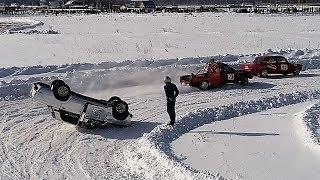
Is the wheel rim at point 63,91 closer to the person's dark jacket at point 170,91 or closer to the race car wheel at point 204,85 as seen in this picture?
the person's dark jacket at point 170,91

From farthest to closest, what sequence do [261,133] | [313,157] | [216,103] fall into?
A: [216,103] < [261,133] < [313,157]

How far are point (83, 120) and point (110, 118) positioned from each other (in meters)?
0.79

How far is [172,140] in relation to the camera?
1359cm

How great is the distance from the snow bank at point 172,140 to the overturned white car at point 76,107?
1473mm

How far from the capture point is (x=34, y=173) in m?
11.5

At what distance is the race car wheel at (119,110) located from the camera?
1511 centimetres

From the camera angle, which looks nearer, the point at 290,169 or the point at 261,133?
the point at 290,169

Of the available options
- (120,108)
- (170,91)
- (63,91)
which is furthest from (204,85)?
(63,91)

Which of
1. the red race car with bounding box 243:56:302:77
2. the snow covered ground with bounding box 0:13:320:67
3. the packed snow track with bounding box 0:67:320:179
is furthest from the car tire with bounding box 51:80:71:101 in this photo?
the snow covered ground with bounding box 0:13:320:67

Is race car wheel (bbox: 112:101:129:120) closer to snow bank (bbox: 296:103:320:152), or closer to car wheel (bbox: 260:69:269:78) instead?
snow bank (bbox: 296:103:320:152)

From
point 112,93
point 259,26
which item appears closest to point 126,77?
point 112,93

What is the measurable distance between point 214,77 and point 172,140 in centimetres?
855

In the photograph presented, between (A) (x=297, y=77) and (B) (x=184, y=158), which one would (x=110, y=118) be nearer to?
(B) (x=184, y=158)

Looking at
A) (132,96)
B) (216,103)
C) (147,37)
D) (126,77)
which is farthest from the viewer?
(147,37)
